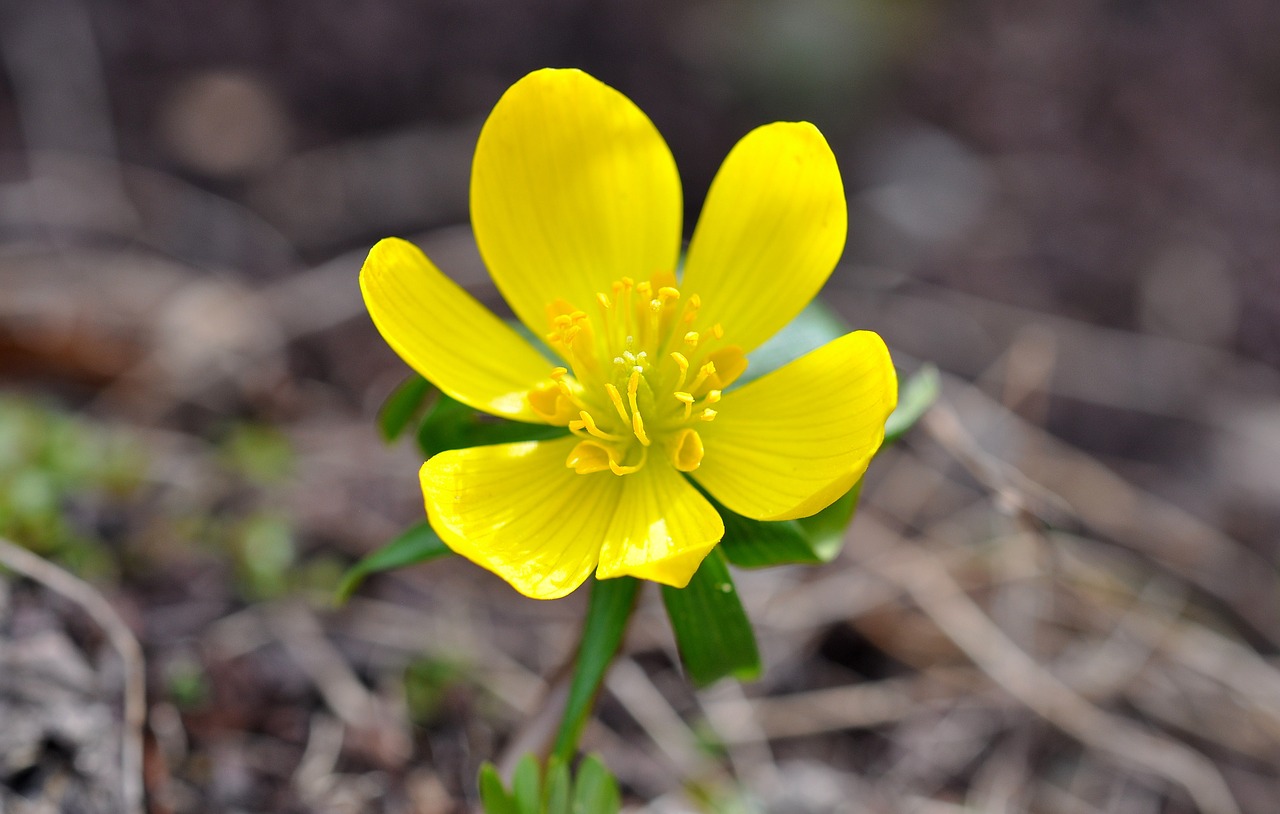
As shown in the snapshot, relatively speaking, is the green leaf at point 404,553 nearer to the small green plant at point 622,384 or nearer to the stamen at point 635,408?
the small green plant at point 622,384

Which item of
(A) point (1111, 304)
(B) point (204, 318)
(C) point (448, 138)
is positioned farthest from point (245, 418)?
(A) point (1111, 304)

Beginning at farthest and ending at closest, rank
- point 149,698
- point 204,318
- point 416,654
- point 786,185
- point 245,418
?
1. point 204,318
2. point 245,418
3. point 416,654
4. point 149,698
5. point 786,185

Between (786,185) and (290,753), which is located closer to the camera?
(786,185)

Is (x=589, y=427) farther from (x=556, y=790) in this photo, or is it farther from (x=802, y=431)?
(x=556, y=790)

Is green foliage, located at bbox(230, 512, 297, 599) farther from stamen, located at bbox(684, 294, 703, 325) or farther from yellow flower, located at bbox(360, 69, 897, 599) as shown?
stamen, located at bbox(684, 294, 703, 325)

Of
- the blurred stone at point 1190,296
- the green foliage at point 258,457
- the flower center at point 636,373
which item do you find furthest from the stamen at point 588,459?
the blurred stone at point 1190,296

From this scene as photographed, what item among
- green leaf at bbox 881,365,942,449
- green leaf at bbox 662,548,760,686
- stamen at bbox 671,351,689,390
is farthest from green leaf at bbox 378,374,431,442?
green leaf at bbox 881,365,942,449

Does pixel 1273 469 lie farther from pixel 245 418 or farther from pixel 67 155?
pixel 67 155
